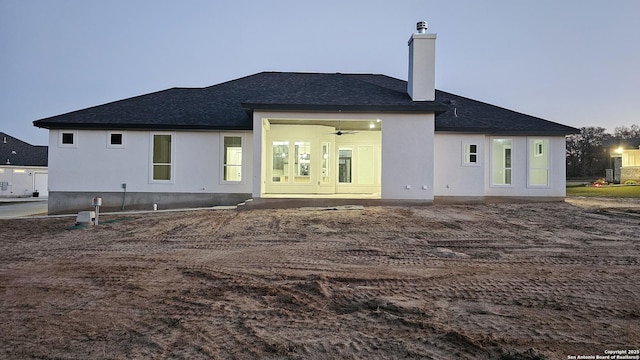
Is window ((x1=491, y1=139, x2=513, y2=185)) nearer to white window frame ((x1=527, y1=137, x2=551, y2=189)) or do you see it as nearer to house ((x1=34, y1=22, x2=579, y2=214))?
house ((x1=34, y1=22, x2=579, y2=214))

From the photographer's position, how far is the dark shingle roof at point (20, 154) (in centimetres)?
3109

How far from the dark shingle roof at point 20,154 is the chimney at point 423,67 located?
113 ft

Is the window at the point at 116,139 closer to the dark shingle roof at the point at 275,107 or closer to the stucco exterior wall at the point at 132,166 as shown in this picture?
the stucco exterior wall at the point at 132,166

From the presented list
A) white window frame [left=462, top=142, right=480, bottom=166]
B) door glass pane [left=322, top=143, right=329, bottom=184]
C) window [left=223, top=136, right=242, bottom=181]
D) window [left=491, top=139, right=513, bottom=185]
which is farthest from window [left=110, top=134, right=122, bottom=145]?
window [left=491, top=139, right=513, bottom=185]

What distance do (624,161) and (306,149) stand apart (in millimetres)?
40369

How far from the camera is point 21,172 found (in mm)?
31016

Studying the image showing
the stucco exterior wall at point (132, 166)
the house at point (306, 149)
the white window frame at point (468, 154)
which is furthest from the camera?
the white window frame at point (468, 154)

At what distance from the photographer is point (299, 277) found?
16.0 feet

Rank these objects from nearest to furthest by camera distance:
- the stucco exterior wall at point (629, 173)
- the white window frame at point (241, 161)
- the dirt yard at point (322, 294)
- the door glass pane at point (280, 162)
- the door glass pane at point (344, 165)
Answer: the dirt yard at point (322, 294), the white window frame at point (241, 161), the door glass pane at point (280, 162), the door glass pane at point (344, 165), the stucco exterior wall at point (629, 173)

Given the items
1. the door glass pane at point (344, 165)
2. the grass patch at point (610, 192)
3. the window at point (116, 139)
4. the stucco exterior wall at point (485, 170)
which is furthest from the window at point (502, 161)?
the window at point (116, 139)

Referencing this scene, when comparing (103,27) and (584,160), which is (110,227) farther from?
(103,27)

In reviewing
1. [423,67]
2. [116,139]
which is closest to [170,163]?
[116,139]

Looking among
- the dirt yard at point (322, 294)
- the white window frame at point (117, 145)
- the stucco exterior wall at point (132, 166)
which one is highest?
the white window frame at point (117, 145)

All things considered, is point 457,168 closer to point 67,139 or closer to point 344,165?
point 344,165
